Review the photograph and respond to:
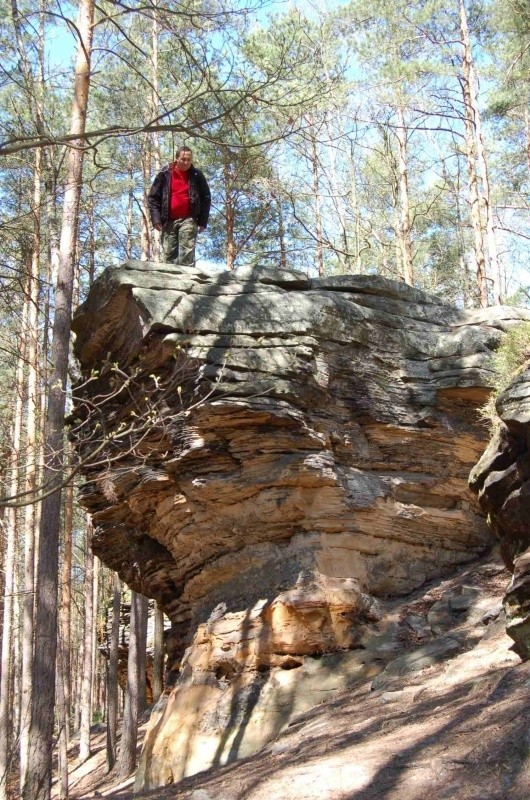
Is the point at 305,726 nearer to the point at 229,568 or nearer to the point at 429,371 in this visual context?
the point at 229,568

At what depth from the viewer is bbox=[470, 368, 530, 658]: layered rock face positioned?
5906mm

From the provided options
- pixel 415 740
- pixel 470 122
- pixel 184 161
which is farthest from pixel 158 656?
pixel 470 122

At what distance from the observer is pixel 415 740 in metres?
5.21

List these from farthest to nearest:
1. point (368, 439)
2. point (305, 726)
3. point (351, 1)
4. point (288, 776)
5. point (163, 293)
A: point (351, 1) < point (368, 439) < point (163, 293) < point (305, 726) < point (288, 776)

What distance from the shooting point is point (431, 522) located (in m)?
9.79

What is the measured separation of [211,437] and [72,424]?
2.12 metres

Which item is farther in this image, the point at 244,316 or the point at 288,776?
the point at 244,316

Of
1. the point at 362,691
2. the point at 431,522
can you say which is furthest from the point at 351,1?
the point at 362,691

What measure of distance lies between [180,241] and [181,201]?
512mm

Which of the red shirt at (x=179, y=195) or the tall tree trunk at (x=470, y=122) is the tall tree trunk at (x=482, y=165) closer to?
the tall tree trunk at (x=470, y=122)

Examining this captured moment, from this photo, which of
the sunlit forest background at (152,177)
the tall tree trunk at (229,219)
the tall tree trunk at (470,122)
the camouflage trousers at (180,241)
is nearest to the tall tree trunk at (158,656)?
the sunlit forest background at (152,177)

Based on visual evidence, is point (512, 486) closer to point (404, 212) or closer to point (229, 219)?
point (229, 219)

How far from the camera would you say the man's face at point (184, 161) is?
1000 centimetres

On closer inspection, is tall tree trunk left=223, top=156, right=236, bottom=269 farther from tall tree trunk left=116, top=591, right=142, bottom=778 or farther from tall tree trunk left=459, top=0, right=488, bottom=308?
tall tree trunk left=116, top=591, right=142, bottom=778
